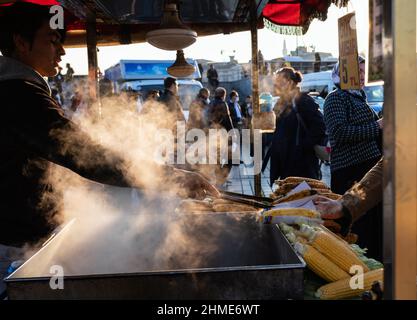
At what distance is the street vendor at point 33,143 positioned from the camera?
170 cm

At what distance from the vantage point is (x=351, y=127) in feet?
12.5

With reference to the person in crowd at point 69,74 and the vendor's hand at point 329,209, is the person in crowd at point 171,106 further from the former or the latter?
the vendor's hand at point 329,209

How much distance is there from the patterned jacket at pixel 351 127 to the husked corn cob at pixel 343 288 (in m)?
2.53

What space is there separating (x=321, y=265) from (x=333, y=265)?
0.05 metres

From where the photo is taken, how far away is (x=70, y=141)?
168cm

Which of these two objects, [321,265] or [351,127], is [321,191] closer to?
[321,265]

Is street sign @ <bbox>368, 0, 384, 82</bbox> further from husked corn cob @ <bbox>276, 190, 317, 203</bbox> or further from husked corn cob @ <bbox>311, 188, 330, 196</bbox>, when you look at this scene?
husked corn cob @ <bbox>311, 188, 330, 196</bbox>

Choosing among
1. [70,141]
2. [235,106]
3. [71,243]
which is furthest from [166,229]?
[235,106]

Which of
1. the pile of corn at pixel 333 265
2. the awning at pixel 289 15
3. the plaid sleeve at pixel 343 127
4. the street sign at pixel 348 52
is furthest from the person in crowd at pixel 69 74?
the pile of corn at pixel 333 265

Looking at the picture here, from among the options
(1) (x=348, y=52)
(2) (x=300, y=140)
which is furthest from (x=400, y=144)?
(2) (x=300, y=140)

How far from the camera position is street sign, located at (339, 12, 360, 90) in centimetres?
251

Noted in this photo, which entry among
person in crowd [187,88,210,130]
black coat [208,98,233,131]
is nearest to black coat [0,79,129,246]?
person in crowd [187,88,210,130]

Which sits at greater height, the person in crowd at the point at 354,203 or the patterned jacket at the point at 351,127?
the patterned jacket at the point at 351,127

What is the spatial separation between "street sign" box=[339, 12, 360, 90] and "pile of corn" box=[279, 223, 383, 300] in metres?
1.26
